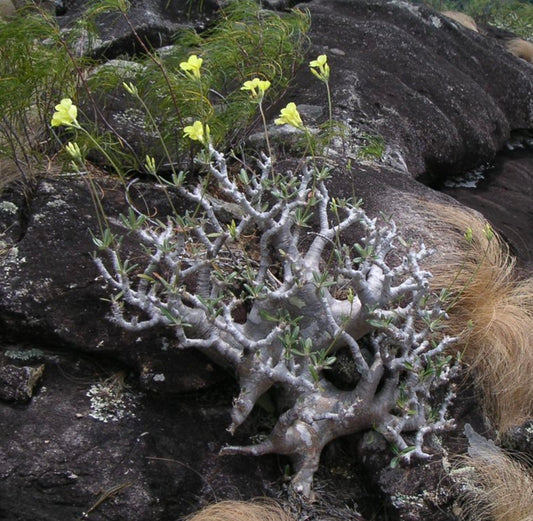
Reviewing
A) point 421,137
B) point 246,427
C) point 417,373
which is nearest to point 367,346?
point 417,373

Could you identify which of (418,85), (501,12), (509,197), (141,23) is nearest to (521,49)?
(501,12)

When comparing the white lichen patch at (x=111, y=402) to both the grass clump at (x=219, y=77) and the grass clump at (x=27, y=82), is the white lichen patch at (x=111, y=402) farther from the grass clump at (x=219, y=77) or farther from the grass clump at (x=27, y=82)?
the grass clump at (x=219, y=77)

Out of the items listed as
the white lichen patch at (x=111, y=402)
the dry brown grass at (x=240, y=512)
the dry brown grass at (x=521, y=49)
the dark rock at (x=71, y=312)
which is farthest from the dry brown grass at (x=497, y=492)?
the dry brown grass at (x=521, y=49)

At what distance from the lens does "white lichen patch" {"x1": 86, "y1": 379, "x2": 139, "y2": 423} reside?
232 centimetres

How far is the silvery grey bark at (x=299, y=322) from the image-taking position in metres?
2.28

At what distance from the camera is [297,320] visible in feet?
7.76

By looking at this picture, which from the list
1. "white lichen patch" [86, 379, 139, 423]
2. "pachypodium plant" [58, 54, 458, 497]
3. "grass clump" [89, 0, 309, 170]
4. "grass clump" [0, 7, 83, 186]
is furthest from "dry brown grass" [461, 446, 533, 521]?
"grass clump" [0, 7, 83, 186]

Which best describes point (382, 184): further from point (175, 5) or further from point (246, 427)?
point (175, 5)

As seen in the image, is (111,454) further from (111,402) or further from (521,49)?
(521,49)

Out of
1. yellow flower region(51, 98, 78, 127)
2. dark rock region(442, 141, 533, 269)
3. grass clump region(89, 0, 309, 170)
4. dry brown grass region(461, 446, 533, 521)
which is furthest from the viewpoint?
dark rock region(442, 141, 533, 269)

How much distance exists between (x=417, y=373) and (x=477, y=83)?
352 centimetres

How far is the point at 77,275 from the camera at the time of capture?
8.28 feet

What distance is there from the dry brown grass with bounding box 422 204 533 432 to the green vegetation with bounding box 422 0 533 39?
252 inches

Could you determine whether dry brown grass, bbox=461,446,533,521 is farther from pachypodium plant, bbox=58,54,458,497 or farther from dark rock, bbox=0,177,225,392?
dark rock, bbox=0,177,225,392
